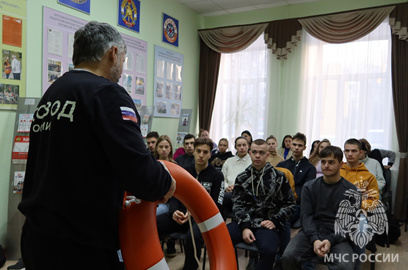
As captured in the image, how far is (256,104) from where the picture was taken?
6.19 metres

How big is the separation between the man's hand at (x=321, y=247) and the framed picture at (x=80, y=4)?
3.87 meters


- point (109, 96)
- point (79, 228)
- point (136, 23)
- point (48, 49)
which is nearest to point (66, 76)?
point (109, 96)

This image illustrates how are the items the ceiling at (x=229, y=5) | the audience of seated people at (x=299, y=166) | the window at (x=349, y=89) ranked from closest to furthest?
1. the audience of seated people at (x=299, y=166)
2. the window at (x=349, y=89)
3. the ceiling at (x=229, y=5)

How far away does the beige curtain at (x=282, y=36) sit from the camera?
5625 millimetres

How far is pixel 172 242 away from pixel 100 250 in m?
2.50

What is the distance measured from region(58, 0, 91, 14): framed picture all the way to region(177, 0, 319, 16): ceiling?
2102 mm

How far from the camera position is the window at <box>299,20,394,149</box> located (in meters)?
5.19

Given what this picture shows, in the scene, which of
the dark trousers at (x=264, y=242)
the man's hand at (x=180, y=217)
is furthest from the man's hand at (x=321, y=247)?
the man's hand at (x=180, y=217)

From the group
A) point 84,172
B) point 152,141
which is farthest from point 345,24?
point 84,172

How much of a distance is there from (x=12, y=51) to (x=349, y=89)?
4.91m

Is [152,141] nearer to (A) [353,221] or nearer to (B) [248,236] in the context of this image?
(B) [248,236]

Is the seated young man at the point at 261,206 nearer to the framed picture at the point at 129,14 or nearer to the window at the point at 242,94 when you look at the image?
the framed picture at the point at 129,14

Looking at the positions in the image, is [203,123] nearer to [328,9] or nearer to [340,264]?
[328,9]

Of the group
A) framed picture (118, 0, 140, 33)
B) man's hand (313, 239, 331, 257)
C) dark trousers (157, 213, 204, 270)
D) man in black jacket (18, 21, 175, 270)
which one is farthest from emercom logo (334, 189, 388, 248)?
framed picture (118, 0, 140, 33)
